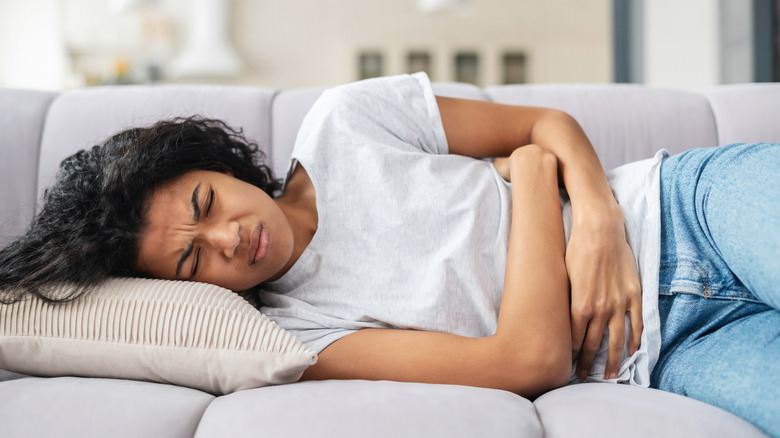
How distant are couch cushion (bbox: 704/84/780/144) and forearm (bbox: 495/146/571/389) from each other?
0.75 meters

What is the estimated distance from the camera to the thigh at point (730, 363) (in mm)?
710

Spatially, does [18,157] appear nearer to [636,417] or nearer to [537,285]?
[537,285]

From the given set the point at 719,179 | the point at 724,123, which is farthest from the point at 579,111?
the point at 719,179

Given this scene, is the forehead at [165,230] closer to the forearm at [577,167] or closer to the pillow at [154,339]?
the pillow at [154,339]

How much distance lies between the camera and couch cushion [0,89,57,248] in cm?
136

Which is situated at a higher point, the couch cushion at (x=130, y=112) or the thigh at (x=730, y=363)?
the couch cushion at (x=130, y=112)

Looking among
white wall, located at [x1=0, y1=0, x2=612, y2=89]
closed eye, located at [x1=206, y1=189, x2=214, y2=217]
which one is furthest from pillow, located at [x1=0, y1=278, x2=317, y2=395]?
white wall, located at [x1=0, y1=0, x2=612, y2=89]

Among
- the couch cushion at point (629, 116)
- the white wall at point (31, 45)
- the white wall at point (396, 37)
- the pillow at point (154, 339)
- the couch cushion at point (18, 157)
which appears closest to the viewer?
the pillow at point (154, 339)

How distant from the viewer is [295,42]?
4.37 meters

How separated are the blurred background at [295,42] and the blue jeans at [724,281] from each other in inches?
134

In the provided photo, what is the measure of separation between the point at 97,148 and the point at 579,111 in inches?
44.4

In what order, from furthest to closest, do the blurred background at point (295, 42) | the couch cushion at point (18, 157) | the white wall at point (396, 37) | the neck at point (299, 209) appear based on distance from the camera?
the white wall at point (396, 37)
the blurred background at point (295, 42)
the couch cushion at point (18, 157)
the neck at point (299, 209)

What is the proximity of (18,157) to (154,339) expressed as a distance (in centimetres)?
86

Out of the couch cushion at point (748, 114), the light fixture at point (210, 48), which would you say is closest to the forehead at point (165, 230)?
the couch cushion at point (748, 114)
